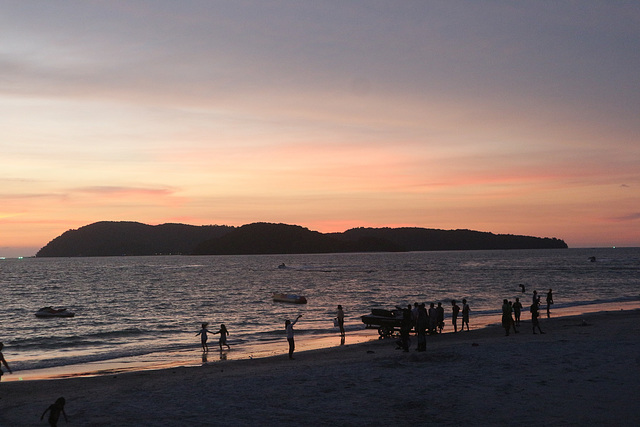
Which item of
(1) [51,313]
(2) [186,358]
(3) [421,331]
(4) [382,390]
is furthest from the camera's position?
(1) [51,313]

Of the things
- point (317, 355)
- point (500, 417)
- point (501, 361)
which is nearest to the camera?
point (500, 417)

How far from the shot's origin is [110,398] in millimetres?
17484

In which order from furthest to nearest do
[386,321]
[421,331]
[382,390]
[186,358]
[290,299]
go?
1. [290,299]
2. [386,321]
3. [186,358]
4. [421,331]
5. [382,390]

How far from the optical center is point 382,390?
16.4 m

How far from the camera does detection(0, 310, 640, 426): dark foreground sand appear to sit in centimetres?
1375

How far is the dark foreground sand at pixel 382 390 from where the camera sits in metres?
13.8

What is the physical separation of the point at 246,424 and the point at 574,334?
714 inches

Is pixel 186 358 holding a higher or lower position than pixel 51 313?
higher

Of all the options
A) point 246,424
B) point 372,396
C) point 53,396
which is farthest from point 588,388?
point 53,396

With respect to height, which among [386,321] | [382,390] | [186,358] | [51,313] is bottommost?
[51,313]

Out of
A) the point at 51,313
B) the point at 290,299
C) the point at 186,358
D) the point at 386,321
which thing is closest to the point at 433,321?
the point at 386,321

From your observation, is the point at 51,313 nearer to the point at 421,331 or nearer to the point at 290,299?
the point at 290,299

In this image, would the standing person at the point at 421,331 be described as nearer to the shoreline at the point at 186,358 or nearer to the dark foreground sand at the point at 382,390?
the dark foreground sand at the point at 382,390

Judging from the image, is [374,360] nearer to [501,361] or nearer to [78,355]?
[501,361]
